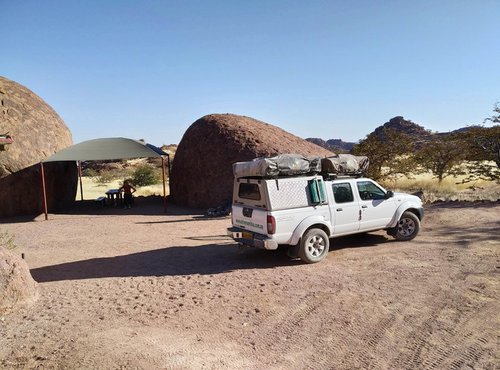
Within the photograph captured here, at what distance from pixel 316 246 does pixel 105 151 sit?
36.7 feet

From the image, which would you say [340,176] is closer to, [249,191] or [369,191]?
[369,191]

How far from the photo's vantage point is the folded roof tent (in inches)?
606

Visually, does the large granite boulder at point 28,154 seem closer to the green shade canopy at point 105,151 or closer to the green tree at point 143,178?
the green shade canopy at point 105,151

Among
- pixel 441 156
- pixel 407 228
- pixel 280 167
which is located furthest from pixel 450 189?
pixel 280 167

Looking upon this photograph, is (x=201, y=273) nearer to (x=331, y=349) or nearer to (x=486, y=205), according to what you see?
(x=331, y=349)

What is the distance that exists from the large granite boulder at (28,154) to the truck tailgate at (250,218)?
11.1 meters

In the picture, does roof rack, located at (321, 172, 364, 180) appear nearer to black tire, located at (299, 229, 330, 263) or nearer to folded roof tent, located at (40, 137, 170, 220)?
black tire, located at (299, 229, 330, 263)

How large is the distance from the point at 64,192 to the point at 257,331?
51.9 feet

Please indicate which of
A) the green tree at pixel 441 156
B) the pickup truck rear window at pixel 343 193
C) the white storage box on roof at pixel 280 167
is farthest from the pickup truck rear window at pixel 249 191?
the green tree at pixel 441 156

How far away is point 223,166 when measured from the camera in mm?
16953

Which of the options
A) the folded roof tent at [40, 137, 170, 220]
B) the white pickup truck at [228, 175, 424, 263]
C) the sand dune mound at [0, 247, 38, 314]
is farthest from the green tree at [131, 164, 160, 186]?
the sand dune mound at [0, 247, 38, 314]

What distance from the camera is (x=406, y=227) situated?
32.0 ft

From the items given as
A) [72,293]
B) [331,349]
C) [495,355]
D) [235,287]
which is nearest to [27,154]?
[72,293]

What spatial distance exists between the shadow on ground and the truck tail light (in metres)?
0.92
